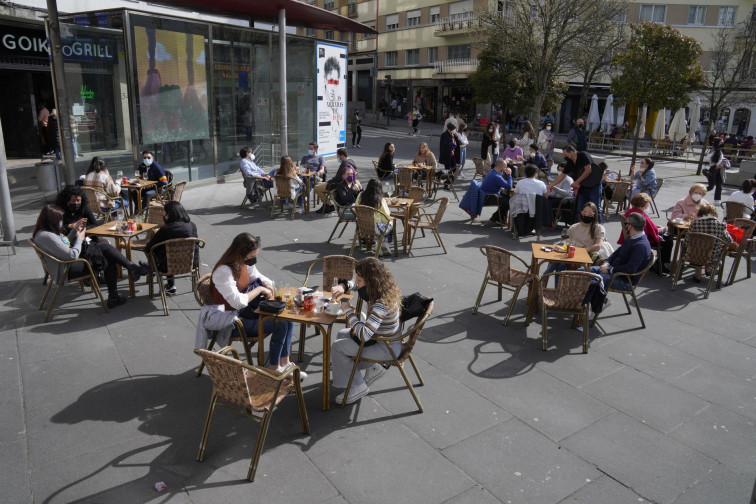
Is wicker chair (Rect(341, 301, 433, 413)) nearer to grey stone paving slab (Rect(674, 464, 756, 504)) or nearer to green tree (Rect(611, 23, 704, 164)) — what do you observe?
grey stone paving slab (Rect(674, 464, 756, 504))

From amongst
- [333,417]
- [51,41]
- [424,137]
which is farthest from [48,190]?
[424,137]

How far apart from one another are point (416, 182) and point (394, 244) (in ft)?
17.0

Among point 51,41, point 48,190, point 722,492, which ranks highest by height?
point 51,41

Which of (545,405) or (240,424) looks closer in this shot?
(240,424)

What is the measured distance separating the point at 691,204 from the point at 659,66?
35.5ft

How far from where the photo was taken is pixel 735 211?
398 inches

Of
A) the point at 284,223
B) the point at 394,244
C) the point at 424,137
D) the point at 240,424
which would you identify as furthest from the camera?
the point at 424,137

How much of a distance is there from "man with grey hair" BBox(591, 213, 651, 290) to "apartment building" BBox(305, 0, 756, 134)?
1046 inches

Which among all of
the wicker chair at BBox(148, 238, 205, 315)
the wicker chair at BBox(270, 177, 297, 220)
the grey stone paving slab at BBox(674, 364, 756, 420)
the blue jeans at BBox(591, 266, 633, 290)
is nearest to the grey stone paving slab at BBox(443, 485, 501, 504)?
the grey stone paving slab at BBox(674, 364, 756, 420)

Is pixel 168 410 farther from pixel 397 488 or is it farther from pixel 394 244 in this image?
pixel 394 244

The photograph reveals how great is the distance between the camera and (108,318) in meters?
6.41

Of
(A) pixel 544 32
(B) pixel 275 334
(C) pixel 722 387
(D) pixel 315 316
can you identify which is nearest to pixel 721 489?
(C) pixel 722 387

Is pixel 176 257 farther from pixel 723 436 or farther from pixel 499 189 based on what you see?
pixel 499 189

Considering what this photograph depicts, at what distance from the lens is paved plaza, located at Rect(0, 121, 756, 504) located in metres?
3.85
